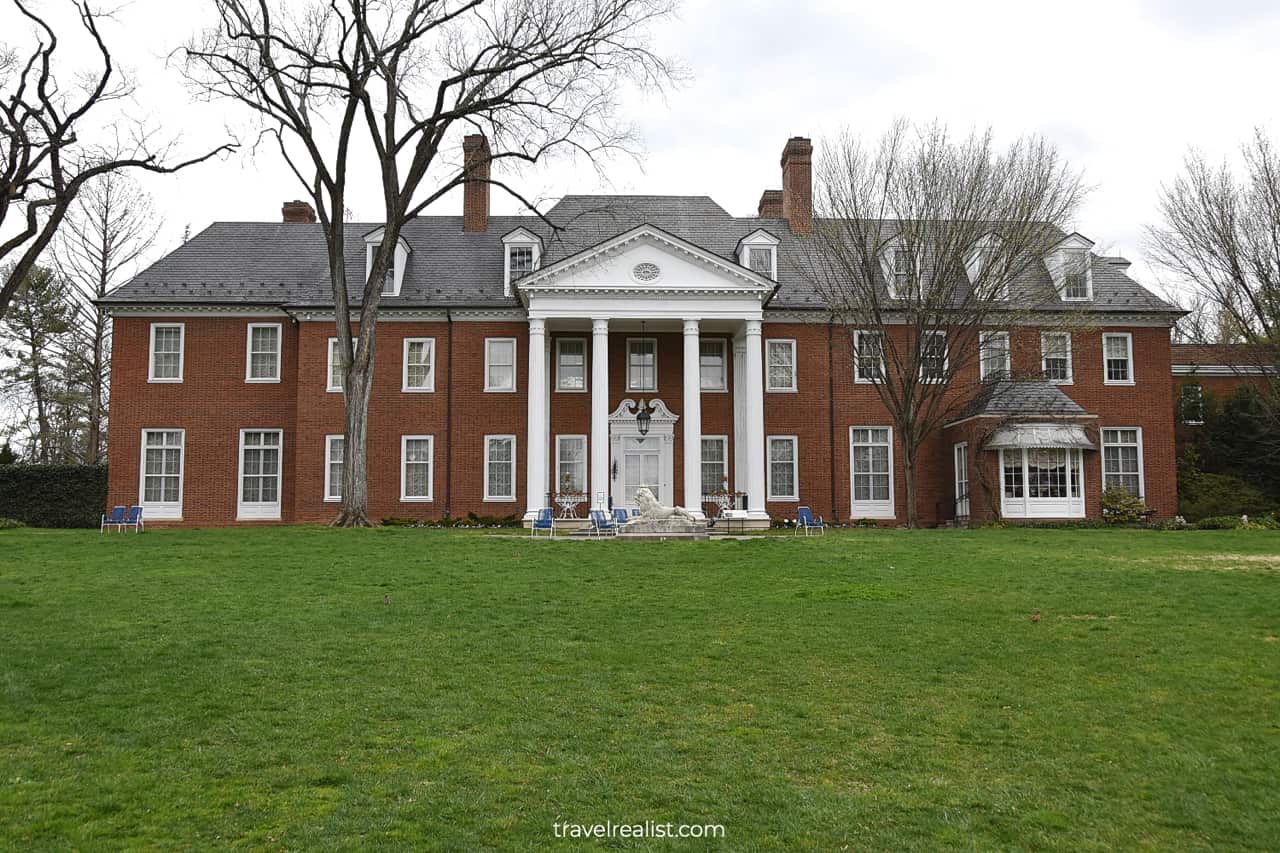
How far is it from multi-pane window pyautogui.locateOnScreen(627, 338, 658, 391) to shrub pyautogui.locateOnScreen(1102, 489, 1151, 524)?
41.7 feet

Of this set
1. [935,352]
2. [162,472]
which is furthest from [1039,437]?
[162,472]

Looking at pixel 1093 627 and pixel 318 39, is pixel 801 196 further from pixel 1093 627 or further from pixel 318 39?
pixel 1093 627

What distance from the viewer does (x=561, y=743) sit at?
714 cm

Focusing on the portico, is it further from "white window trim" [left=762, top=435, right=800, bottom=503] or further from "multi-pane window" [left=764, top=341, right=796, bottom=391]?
"multi-pane window" [left=764, top=341, right=796, bottom=391]

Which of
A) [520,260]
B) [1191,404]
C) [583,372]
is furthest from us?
[1191,404]

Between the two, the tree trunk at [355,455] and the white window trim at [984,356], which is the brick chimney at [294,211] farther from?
the white window trim at [984,356]

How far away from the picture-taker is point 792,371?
98.5ft

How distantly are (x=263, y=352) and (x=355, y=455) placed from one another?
829 centimetres

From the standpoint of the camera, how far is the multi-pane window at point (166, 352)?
29906 mm

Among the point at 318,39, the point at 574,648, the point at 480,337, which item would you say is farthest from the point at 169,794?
the point at 480,337

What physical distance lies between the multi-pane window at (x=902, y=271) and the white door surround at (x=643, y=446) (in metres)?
7.29

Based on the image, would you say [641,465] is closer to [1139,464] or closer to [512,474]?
[512,474]

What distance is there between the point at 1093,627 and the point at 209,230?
29.9m

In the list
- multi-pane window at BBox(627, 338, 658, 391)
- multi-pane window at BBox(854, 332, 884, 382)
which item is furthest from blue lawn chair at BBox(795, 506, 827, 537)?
multi-pane window at BBox(627, 338, 658, 391)
